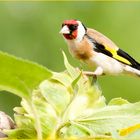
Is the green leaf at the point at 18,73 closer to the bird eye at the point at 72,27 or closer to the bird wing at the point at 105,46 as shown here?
the bird wing at the point at 105,46

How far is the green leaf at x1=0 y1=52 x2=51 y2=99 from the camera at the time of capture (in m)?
0.44

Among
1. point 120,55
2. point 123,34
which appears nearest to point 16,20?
point 123,34

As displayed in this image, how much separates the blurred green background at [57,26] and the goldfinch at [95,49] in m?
1.09

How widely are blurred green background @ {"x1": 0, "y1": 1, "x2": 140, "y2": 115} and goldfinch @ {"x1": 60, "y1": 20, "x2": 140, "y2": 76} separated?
109 centimetres

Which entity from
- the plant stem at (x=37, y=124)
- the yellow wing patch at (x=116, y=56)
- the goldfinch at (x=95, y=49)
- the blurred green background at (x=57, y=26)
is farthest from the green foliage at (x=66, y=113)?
the blurred green background at (x=57, y=26)

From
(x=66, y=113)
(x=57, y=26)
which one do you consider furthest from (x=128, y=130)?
(x=57, y=26)

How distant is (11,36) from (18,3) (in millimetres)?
215

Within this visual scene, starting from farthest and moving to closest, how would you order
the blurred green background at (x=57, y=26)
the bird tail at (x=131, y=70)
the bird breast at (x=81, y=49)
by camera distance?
the blurred green background at (x=57, y=26) < the bird tail at (x=131, y=70) < the bird breast at (x=81, y=49)

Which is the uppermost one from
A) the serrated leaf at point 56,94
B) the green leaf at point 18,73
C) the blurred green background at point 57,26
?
the blurred green background at point 57,26

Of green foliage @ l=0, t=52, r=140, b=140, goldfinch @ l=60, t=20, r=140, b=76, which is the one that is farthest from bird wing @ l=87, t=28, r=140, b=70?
green foliage @ l=0, t=52, r=140, b=140

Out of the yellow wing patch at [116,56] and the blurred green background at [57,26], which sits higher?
the blurred green background at [57,26]

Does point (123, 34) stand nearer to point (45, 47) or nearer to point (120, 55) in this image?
point (45, 47)

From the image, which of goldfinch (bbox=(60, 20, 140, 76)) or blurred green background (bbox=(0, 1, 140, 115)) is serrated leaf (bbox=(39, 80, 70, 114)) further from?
blurred green background (bbox=(0, 1, 140, 115))

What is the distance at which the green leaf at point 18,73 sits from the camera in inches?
17.3
